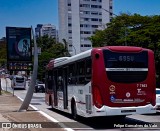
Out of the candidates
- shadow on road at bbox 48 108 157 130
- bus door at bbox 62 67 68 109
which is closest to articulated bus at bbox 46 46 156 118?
shadow on road at bbox 48 108 157 130

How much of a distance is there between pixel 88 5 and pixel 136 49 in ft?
377

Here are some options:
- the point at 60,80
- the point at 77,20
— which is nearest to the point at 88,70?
the point at 60,80

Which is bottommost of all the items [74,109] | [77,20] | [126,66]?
[74,109]

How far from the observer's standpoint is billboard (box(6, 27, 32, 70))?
148ft

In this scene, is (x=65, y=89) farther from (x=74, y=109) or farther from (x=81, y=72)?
(x=81, y=72)

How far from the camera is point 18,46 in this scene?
155 feet

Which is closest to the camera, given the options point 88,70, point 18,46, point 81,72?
point 88,70

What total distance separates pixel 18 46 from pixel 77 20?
263 feet

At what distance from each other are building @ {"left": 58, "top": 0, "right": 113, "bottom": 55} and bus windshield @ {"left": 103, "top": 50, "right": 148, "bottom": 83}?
355 feet

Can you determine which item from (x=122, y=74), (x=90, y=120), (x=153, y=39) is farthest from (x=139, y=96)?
(x=153, y=39)

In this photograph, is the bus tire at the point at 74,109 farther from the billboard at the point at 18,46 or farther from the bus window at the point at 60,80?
the billboard at the point at 18,46

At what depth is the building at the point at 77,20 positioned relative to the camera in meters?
125

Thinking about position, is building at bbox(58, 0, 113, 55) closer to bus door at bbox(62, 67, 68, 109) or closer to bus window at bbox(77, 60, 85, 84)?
bus door at bbox(62, 67, 68, 109)

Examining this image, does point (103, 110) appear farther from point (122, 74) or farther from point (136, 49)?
point (136, 49)
